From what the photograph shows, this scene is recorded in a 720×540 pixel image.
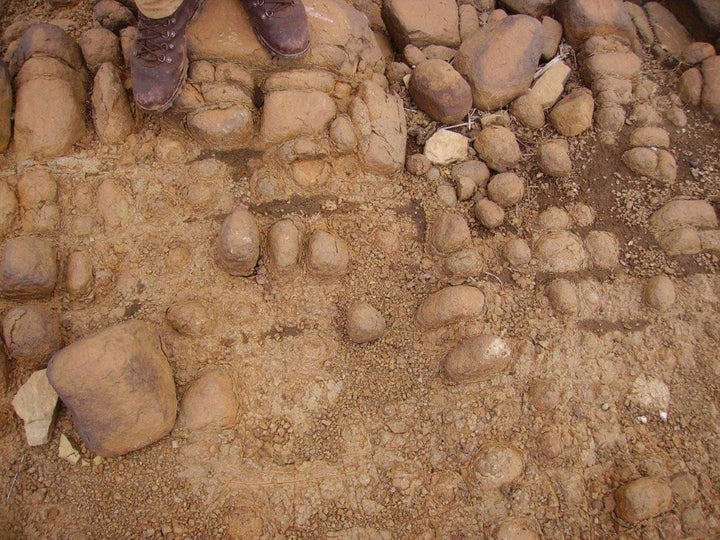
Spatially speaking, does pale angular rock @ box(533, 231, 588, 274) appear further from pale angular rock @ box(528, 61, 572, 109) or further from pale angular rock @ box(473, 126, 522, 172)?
pale angular rock @ box(528, 61, 572, 109)

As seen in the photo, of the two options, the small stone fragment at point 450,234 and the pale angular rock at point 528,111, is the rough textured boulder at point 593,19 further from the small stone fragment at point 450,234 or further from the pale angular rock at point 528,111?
the small stone fragment at point 450,234

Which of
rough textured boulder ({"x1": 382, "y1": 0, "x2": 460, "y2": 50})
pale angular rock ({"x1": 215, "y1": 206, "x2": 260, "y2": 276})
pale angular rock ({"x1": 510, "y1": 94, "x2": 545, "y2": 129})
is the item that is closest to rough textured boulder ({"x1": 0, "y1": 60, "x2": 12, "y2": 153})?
pale angular rock ({"x1": 215, "y1": 206, "x2": 260, "y2": 276})

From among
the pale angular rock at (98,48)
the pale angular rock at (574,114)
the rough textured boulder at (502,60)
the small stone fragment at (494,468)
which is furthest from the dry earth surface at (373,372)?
the rough textured boulder at (502,60)

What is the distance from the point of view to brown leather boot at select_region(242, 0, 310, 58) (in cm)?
225

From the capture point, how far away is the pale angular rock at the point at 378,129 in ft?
7.73

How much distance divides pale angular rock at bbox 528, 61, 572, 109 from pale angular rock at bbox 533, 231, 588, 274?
74cm

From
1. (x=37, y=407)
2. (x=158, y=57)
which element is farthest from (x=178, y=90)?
(x=37, y=407)

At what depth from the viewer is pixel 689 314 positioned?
7.40 feet

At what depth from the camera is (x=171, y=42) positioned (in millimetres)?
2123

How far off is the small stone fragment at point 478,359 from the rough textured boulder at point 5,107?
1945mm

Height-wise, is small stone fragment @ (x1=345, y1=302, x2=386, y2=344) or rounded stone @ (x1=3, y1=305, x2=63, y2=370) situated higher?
small stone fragment @ (x1=345, y1=302, x2=386, y2=344)

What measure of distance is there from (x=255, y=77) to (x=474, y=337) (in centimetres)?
143

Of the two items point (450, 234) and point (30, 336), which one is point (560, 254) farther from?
point (30, 336)

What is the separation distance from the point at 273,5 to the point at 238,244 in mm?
1004
